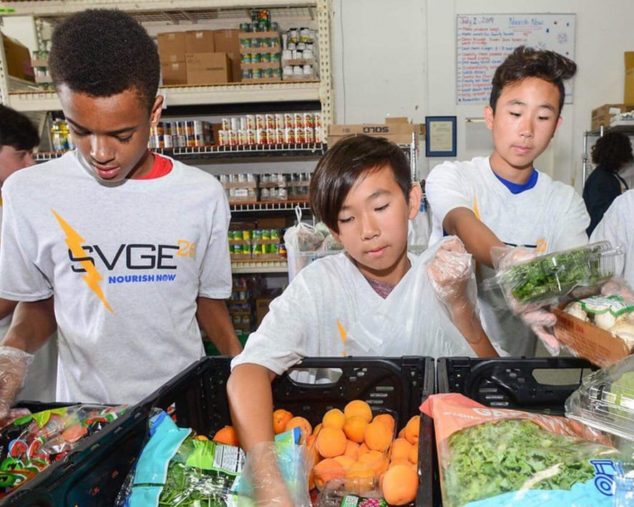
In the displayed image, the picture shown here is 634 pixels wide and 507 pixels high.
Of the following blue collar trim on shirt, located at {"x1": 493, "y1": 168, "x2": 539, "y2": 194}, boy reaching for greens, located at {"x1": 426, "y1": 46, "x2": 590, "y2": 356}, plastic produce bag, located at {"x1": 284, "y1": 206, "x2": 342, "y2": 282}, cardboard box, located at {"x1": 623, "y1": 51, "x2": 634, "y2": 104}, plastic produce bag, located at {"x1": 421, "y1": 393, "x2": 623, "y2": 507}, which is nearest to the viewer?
plastic produce bag, located at {"x1": 421, "y1": 393, "x2": 623, "y2": 507}

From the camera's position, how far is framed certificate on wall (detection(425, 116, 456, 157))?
176 inches

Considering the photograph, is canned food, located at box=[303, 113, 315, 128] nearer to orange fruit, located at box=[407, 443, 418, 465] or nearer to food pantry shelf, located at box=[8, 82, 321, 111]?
food pantry shelf, located at box=[8, 82, 321, 111]

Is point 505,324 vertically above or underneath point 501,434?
underneath

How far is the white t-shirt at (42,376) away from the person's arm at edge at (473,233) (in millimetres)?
1382

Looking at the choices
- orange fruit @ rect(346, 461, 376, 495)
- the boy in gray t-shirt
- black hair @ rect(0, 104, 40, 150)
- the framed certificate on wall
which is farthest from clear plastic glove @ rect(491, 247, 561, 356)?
the framed certificate on wall

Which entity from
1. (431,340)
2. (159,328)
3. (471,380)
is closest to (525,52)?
(431,340)

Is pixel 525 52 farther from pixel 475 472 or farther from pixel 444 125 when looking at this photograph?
pixel 444 125

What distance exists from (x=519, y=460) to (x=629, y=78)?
4.71 m

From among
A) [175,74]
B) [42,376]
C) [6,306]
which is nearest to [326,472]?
[6,306]

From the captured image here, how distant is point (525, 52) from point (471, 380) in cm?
110

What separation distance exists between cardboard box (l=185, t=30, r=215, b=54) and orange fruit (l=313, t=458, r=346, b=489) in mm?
3568

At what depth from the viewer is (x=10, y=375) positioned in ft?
2.95

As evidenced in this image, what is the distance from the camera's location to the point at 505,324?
1.65 metres

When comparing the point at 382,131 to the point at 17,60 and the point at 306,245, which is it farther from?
the point at 17,60
